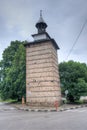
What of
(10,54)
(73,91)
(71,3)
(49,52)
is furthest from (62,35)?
(10,54)

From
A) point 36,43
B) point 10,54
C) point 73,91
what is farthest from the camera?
point 10,54

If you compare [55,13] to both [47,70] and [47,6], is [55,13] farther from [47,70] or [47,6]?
[47,70]

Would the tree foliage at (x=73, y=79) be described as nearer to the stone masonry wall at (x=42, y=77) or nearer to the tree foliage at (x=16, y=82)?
the stone masonry wall at (x=42, y=77)

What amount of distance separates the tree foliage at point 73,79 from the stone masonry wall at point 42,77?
480 centimetres

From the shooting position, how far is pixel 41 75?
21688 millimetres

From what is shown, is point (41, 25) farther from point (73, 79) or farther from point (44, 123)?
point (44, 123)

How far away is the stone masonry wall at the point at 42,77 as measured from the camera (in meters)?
21.0

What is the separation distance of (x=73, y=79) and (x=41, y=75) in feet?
24.9

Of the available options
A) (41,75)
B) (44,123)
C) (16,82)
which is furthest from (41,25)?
(44,123)

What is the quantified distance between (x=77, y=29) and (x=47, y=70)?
1083cm

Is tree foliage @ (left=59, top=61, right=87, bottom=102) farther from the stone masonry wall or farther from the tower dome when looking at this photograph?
the tower dome

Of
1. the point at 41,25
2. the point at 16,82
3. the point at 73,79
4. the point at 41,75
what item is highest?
the point at 41,25

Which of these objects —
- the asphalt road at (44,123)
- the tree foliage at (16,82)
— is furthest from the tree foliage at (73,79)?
the asphalt road at (44,123)

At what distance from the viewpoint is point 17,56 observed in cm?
2898
